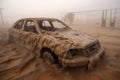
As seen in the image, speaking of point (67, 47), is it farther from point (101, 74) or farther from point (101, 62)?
point (101, 62)

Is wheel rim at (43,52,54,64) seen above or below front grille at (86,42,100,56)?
below

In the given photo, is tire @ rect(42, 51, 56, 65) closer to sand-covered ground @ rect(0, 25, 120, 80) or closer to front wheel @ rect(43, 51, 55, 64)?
front wheel @ rect(43, 51, 55, 64)

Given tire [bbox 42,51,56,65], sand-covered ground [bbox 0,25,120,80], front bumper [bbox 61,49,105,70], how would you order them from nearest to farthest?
front bumper [bbox 61,49,105,70] → sand-covered ground [bbox 0,25,120,80] → tire [bbox 42,51,56,65]

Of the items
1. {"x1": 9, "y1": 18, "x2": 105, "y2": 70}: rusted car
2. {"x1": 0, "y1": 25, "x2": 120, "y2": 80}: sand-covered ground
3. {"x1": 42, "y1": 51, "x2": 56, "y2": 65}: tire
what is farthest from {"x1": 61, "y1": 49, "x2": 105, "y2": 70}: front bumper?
{"x1": 42, "y1": 51, "x2": 56, "y2": 65}: tire

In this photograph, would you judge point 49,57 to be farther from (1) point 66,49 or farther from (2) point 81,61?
(2) point 81,61

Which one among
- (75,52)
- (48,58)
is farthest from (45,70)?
(75,52)

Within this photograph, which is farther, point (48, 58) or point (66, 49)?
point (48, 58)

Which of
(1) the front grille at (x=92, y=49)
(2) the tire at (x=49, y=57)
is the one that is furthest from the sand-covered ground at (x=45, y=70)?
(1) the front grille at (x=92, y=49)

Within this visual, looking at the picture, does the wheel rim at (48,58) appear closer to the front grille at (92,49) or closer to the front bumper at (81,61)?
the front bumper at (81,61)

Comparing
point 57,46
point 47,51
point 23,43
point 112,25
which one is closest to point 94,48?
point 57,46

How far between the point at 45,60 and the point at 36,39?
0.87 metres

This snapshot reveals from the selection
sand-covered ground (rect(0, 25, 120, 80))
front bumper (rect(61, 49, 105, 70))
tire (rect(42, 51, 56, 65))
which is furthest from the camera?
tire (rect(42, 51, 56, 65))

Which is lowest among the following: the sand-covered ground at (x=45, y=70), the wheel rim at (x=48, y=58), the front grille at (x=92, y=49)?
the sand-covered ground at (x=45, y=70)

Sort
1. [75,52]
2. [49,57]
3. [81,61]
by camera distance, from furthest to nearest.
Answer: [49,57] < [75,52] < [81,61]
